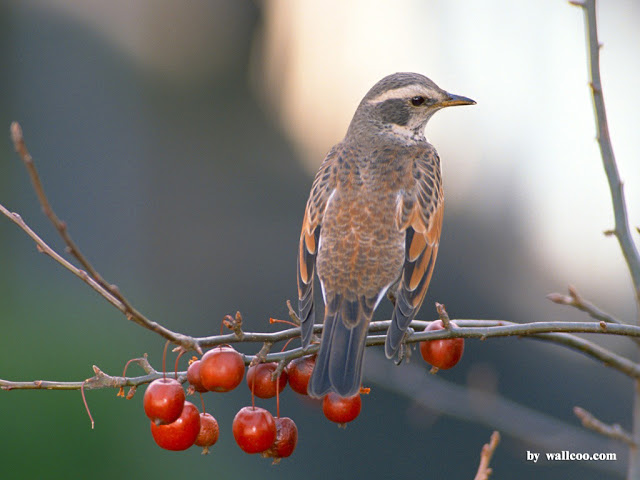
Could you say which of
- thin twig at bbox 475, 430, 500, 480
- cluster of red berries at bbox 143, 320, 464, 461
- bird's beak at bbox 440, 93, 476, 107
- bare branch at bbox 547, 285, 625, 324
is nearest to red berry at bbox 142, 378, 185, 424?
cluster of red berries at bbox 143, 320, 464, 461

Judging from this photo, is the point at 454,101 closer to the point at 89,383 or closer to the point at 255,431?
the point at 255,431

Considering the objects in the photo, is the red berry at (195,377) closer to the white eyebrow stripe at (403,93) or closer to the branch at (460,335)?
the branch at (460,335)

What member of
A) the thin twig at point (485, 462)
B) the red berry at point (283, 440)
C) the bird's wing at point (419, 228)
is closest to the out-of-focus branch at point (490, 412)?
the bird's wing at point (419, 228)

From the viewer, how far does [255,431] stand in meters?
2.29

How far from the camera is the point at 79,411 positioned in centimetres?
598

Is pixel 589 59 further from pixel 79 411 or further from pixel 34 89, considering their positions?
pixel 34 89

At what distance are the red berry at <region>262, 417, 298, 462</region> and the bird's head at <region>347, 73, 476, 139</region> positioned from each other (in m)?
1.87

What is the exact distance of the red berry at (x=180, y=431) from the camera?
2.28 meters

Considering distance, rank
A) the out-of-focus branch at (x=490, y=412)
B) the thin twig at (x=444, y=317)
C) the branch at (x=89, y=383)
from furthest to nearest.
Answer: the out-of-focus branch at (x=490, y=412) → the thin twig at (x=444, y=317) → the branch at (x=89, y=383)

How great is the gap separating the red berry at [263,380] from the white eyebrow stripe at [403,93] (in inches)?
75.3

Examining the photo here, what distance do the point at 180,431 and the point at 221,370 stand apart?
24cm

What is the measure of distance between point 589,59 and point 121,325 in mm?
5787

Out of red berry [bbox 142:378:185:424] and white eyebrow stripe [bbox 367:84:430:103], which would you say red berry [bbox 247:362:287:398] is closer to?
red berry [bbox 142:378:185:424]

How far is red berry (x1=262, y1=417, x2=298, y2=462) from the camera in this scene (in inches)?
93.4
